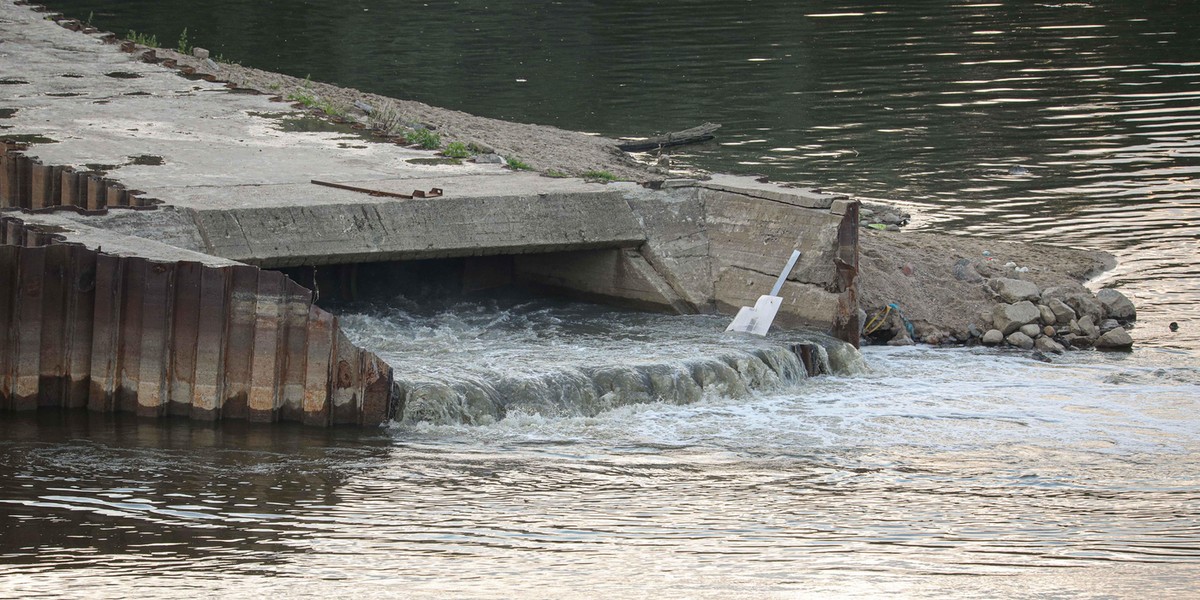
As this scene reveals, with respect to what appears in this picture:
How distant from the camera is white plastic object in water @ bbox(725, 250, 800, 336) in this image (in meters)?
15.1

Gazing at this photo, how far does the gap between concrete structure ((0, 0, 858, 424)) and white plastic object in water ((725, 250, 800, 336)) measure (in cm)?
14

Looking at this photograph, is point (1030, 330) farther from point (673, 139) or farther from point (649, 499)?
point (673, 139)

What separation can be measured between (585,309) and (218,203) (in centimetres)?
386

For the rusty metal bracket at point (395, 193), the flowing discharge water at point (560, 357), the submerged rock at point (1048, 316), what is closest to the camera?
the flowing discharge water at point (560, 357)

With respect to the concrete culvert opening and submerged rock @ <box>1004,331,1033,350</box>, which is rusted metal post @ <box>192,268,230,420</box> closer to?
the concrete culvert opening

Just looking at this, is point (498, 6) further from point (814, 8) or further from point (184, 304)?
point (184, 304)

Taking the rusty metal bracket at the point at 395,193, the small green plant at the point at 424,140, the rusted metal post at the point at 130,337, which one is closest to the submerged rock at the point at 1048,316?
the rusty metal bracket at the point at 395,193

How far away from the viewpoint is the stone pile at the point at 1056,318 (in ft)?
50.7

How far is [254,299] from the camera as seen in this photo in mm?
11898

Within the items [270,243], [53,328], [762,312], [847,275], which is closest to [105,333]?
[53,328]

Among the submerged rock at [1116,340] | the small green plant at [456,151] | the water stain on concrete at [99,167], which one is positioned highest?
the small green plant at [456,151]

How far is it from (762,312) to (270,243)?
184 inches

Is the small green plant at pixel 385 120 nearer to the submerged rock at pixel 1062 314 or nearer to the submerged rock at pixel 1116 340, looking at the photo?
the submerged rock at pixel 1062 314

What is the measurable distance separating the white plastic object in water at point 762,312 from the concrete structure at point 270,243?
144mm
